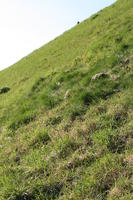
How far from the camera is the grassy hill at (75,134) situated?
851 cm

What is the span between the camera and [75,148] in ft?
33.4

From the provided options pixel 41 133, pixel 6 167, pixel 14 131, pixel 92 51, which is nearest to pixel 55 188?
pixel 6 167

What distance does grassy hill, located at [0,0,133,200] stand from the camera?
27.9 feet

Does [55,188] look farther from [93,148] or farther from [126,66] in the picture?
[126,66]

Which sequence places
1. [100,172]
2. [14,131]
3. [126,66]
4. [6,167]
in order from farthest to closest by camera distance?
[126,66] → [14,131] → [6,167] → [100,172]

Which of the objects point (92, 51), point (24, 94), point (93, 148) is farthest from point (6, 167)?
point (92, 51)

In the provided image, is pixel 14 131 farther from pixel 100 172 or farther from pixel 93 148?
pixel 100 172

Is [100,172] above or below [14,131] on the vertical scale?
below

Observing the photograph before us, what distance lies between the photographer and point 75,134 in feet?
35.5

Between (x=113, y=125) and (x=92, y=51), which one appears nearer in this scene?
(x=113, y=125)

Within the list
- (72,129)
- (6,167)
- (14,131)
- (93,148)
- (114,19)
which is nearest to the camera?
(93,148)

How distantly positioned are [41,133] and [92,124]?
186 centimetres

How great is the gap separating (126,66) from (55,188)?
24.5 ft

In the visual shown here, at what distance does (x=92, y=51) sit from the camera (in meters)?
19.2
